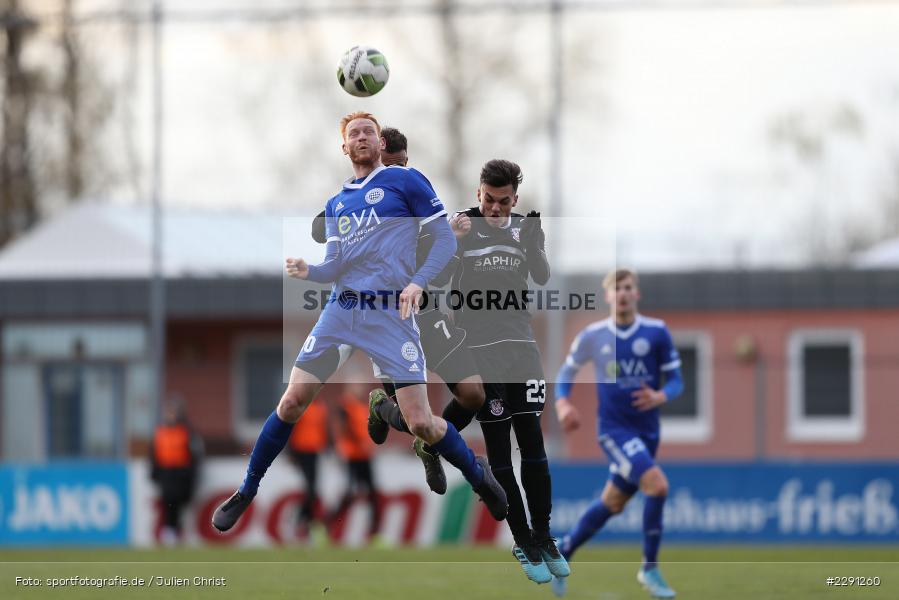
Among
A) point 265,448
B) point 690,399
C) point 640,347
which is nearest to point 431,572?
point 640,347

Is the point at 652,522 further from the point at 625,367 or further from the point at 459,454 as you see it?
the point at 459,454

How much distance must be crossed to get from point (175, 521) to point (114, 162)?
1790 centimetres

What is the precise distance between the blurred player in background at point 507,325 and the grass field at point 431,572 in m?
1.27

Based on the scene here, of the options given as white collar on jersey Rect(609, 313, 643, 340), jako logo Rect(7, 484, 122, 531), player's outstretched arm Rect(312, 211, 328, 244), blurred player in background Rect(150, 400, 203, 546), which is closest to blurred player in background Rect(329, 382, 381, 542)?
blurred player in background Rect(150, 400, 203, 546)

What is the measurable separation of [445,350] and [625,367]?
313 cm

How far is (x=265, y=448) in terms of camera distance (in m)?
9.32

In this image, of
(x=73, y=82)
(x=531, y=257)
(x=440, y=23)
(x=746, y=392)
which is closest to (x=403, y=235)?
(x=531, y=257)

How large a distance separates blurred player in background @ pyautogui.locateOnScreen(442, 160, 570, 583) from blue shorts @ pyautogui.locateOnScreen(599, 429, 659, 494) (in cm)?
222

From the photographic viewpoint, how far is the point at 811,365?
87.0 feet

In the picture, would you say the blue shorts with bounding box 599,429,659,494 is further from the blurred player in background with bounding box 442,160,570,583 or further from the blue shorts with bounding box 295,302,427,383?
the blue shorts with bounding box 295,302,427,383

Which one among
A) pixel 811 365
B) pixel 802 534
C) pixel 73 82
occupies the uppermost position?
pixel 73 82

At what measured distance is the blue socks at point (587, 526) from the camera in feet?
39.9

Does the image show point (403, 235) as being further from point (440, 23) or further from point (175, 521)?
point (440, 23)

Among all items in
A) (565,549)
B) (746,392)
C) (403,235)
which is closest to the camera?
(403,235)
